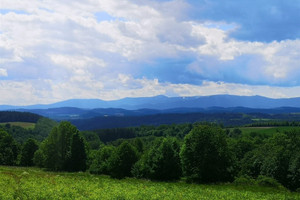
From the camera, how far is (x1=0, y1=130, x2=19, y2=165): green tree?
105994 millimetres

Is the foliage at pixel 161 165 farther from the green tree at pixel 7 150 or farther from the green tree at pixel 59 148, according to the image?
the green tree at pixel 7 150

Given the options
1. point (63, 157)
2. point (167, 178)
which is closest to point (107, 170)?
point (63, 157)

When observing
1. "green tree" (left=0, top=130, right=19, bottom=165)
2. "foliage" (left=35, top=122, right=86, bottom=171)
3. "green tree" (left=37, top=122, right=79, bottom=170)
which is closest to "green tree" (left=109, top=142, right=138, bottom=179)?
"foliage" (left=35, top=122, right=86, bottom=171)

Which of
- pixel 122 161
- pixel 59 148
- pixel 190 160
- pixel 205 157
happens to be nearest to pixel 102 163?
pixel 122 161

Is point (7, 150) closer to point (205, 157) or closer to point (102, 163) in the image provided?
point (102, 163)

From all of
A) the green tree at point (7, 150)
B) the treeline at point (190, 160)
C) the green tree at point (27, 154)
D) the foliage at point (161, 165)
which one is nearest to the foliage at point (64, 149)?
the treeline at point (190, 160)

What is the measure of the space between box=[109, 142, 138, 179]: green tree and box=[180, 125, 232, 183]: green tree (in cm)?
1593

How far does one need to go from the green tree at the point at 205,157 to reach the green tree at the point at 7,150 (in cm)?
7240

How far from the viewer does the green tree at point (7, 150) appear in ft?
348

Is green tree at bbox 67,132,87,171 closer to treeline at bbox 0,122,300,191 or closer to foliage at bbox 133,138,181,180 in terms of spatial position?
treeline at bbox 0,122,300,191

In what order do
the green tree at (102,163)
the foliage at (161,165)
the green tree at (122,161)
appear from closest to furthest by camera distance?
the foliage at (161,165), the green tree at (122,161), the green tree at (102,163)

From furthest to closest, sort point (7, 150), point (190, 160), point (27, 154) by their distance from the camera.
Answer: point (27, 154)
point (7, 150)
point (190, 160)

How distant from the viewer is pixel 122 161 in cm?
7619

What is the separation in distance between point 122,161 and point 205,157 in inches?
903
